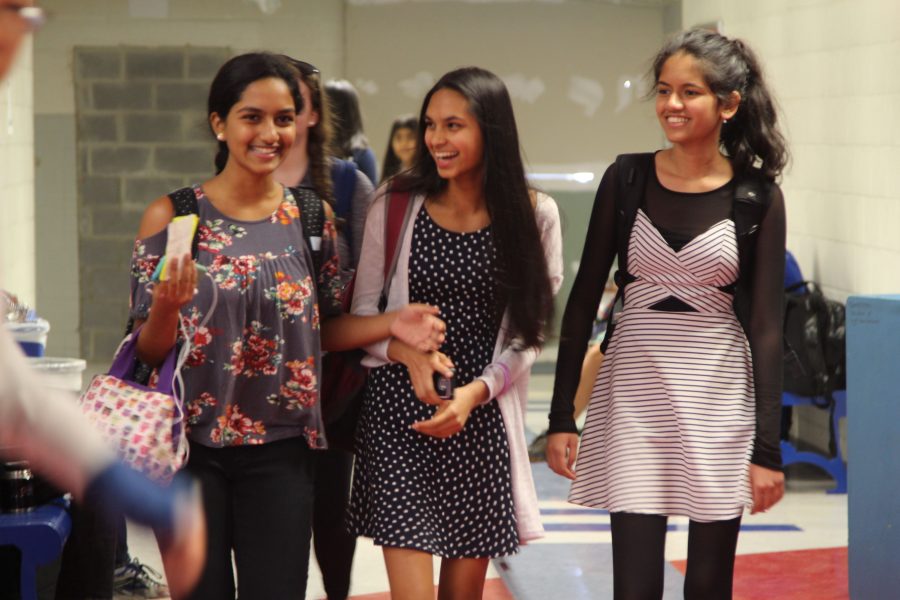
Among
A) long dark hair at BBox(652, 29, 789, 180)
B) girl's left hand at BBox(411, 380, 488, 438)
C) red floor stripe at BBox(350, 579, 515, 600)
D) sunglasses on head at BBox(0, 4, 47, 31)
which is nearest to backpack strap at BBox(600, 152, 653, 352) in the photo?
long dark hair at BBox(652, 29, 789, 180)

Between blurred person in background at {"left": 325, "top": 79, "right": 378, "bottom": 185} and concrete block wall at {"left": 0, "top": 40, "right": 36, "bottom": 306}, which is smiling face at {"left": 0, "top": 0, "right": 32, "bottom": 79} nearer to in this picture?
blurred person in background at {"left": 325, "top": 79, "right": 378, "bottom": 185}

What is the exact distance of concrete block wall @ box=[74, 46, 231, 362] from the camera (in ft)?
35.8

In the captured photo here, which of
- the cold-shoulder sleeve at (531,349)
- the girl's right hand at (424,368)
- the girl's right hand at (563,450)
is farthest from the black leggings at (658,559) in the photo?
the girl's right hand at (424,368)

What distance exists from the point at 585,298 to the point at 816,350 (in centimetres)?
406

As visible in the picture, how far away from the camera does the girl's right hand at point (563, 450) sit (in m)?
3.32

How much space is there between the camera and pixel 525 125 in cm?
1118

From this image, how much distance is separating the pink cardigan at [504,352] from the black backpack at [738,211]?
24cm

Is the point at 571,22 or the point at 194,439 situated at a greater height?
the point at 571,22

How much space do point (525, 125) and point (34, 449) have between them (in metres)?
9.69

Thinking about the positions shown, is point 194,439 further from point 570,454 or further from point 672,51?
point 672,51

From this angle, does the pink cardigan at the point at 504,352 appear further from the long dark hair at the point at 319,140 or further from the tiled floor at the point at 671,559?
the tiled floor at the point at 671,559

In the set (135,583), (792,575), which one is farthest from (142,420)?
(792,575)

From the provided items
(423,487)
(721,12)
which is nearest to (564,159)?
(721,12)

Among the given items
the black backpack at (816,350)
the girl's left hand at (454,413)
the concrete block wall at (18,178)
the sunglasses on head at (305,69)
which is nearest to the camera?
the girl's left hand at (454,413)
